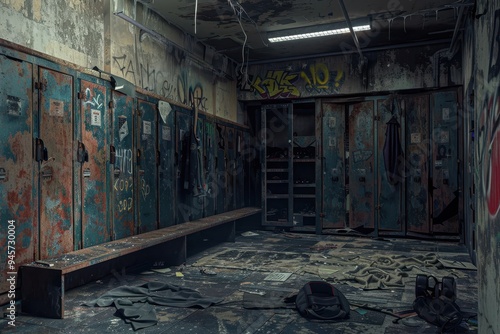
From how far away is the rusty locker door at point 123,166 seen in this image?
15.8 feet

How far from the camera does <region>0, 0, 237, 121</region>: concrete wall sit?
161 inches

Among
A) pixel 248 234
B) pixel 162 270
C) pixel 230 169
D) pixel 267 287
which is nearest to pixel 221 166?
pixel 230 169

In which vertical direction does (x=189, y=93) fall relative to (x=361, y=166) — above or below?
above

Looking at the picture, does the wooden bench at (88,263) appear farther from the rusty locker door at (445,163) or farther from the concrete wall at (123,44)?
the rusty locker door at (445,163)

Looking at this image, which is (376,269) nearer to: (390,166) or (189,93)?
(390,166)

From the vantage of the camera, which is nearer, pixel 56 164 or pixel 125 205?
pixel 56 164

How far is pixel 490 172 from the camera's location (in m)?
2.15

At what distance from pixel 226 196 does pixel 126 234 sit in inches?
129

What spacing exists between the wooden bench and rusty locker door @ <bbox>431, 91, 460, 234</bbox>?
4154 millimetres

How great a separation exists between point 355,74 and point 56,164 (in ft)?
21.0

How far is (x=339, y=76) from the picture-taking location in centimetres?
854

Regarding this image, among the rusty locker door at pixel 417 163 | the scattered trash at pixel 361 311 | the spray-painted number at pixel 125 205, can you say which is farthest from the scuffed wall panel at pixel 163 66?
the scattered trash at pixel 361 311

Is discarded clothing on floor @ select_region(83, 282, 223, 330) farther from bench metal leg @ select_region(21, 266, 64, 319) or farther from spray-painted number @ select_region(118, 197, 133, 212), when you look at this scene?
spray-painted number @ select_region(118, 197, 133, 212)

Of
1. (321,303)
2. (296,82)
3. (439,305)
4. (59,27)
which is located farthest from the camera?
(296,82)
